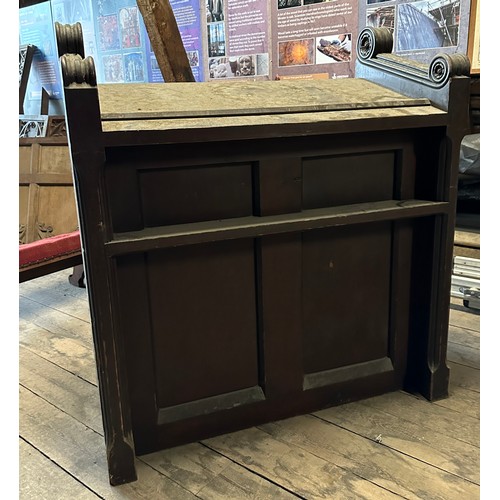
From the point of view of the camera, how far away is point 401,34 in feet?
9.23

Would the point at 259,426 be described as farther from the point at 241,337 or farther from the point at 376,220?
the point at 376,220

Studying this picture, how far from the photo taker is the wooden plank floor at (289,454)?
154 centimetres

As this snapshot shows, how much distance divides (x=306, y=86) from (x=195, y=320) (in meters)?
0.88

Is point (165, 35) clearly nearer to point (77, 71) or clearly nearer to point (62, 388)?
point (77, 71)

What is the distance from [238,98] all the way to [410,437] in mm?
1205

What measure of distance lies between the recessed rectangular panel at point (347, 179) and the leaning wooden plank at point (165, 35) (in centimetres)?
150

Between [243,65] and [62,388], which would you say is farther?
[243,65]

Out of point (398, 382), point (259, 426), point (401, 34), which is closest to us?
point (259, 426)

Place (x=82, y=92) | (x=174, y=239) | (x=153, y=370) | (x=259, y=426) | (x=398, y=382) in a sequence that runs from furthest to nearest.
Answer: (x=398, y=382) → (x=259, y=426) → (x=153, y=370) → (x=174, y=239) → (x=82, y=92)

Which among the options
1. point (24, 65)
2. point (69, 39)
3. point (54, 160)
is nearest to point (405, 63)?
point (69, 39)

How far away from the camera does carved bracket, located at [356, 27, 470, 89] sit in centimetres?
168

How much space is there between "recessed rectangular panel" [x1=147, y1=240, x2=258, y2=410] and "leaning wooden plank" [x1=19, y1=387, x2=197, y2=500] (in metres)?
0.24

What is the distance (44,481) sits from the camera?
5.29 ft

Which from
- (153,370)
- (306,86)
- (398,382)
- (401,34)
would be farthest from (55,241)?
(401,34)
